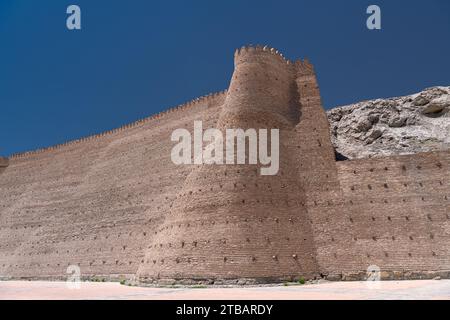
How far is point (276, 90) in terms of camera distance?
2336cm

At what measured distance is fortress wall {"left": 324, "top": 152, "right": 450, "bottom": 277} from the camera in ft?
57.2

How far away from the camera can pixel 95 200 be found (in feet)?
97.1

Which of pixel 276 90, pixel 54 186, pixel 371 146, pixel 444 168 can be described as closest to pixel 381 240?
pixel 444 168

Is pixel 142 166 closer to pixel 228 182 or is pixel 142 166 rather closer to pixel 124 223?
pixel 124 223

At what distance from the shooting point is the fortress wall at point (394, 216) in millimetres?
A: 17438

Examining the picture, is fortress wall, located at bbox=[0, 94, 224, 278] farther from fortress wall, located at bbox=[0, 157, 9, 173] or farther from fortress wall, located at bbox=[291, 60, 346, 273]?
fortress wall, located at bbox=[291, 60, 346, 273]

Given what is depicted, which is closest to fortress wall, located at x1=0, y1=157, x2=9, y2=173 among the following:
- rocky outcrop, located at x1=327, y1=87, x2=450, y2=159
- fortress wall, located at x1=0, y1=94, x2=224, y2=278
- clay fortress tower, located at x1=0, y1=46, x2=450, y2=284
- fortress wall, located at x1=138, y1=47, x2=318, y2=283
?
fortress wall, located at x1=0, y1=94, x2=224, y2=278

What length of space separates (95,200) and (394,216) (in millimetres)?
19360

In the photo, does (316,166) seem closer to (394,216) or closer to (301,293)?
(394,216)

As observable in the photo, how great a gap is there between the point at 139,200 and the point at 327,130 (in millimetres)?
11782

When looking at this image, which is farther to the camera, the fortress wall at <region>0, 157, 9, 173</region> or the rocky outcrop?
the fortress wall at <region>0, 157, 9, 173</region>

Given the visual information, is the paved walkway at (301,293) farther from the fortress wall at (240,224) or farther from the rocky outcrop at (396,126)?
the rocky outcrop at (396,126)

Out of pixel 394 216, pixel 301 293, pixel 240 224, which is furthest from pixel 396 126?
pixel 301 293

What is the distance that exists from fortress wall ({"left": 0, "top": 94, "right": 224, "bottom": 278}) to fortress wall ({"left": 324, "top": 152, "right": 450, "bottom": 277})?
30.4 feet
